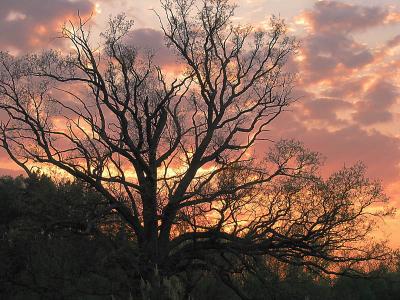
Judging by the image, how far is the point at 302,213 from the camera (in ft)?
83.3

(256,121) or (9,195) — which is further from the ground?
(256,121)

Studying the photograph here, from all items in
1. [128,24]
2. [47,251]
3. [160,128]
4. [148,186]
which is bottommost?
[47,251]

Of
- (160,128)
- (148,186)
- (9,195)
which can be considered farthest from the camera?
(9,195)

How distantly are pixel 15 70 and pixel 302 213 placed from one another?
47.4ft

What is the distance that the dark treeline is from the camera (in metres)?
23.6

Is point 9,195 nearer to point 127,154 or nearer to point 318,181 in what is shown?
point 127,154

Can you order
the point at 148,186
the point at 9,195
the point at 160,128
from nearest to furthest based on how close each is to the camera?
1. the point at 148,186
2. the point at 160,128
3. the point at 9,195

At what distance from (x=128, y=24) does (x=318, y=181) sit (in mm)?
11000

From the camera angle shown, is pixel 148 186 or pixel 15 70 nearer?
pixel 148 186

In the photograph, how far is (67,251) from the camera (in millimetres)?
27094

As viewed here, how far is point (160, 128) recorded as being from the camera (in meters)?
26.3

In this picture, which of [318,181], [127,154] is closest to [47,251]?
[127,154]

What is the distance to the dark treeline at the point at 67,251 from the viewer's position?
2358 centimetres

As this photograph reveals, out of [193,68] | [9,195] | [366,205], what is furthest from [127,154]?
[366,205]
